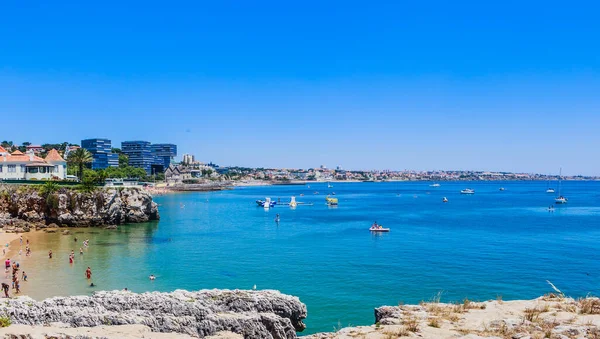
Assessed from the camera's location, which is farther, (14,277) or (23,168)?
(23,168)

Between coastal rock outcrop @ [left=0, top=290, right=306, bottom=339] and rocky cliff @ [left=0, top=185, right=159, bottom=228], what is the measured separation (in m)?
51.7

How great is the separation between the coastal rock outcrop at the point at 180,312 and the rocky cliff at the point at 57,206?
51657mm

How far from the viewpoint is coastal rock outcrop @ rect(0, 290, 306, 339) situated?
45.6ft

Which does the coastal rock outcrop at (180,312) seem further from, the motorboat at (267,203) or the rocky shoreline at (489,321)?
the motorboat at (267,203)

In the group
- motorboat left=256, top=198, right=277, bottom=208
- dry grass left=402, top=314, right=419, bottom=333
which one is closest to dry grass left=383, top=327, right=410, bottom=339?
dry grass left=402, top=314, right=419, bottom=333

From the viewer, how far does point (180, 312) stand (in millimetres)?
14703

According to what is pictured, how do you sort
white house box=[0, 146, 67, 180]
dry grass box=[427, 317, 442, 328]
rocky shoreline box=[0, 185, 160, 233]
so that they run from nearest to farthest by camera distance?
dry grass box=[427, 317, 442, 328] < rocky shoreline box=[0, 185, 160, 233] < white house box=[0, 146, 67, 180]

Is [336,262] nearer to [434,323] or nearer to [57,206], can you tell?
[434,323]

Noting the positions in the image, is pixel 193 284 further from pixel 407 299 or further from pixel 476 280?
pixel 476 280

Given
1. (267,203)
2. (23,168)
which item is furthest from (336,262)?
(267,203)

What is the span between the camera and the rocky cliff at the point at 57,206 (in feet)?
200

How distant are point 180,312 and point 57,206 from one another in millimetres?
55285

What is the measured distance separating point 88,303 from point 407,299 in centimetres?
2060

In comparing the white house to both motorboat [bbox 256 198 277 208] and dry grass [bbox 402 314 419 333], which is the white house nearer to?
motorboat [bbox 256 198 277 208]
